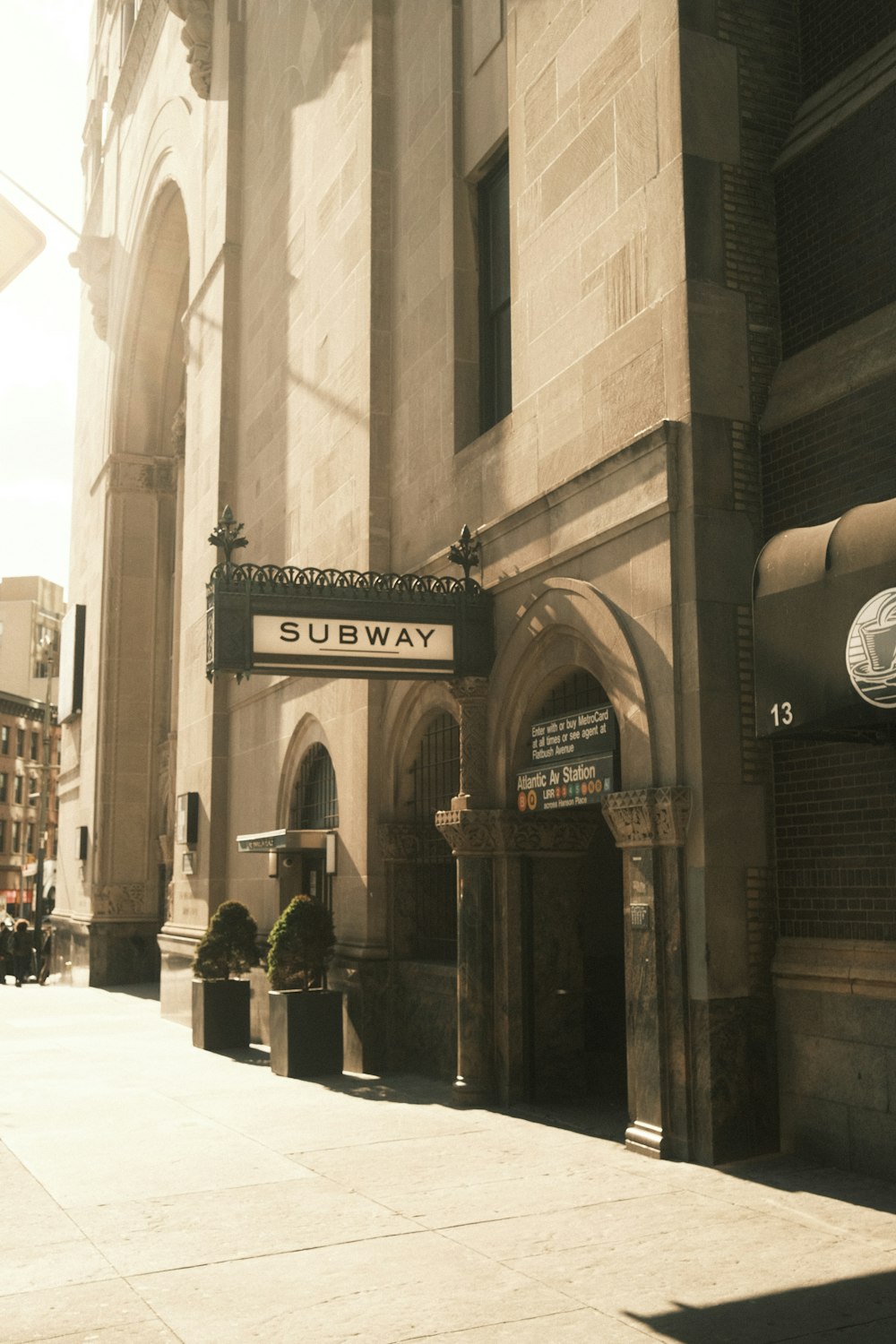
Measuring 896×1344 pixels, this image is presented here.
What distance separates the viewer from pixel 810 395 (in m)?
10.1

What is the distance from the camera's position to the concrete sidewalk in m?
6.30

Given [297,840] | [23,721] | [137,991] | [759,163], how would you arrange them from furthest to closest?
[23,721]
[137,991]
[297,840]
[759,163]

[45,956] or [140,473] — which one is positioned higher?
[140,473]

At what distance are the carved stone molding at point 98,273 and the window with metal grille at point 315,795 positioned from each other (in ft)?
71.4

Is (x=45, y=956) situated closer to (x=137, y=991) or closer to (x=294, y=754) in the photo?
(x=137, y=991)

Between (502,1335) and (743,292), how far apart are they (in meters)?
7.81

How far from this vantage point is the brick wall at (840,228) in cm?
995

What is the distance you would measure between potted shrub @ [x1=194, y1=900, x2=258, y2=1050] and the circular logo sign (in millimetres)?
11291

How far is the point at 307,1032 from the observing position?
1472cm

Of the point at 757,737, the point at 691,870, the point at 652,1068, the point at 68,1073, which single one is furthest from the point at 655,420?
the point at 68,1073

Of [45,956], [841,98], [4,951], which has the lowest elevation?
[45,956]

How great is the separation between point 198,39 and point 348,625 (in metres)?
17.4

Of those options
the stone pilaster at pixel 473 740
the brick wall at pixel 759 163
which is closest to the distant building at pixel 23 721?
the stone pilaster at pixel 473 740

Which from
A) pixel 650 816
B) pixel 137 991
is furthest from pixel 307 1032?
pixel 137 991
